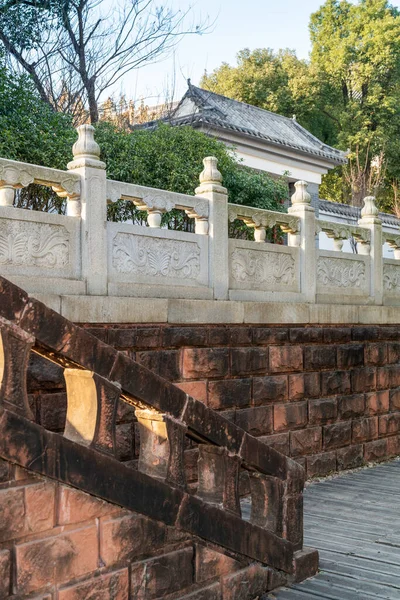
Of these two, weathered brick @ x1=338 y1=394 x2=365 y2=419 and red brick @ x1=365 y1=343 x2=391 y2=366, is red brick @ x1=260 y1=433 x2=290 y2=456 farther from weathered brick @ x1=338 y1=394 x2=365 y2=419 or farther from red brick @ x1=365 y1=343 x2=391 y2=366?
red brick @ x1=365 y1=343 x2=391 y2=366

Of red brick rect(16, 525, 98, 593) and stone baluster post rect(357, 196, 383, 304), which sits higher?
stone baluster post rect(357, 196, 383, 304)

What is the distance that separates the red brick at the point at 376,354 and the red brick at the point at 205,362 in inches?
105

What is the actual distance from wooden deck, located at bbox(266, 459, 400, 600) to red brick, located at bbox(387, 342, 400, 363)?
143 cm

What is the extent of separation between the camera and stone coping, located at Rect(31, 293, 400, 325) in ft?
16.7

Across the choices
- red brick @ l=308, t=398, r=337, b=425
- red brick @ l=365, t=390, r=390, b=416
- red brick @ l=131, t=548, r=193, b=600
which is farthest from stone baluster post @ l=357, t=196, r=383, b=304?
red brick @ l=131, t=548, r=193, b=600

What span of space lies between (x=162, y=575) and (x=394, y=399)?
6.00 meters

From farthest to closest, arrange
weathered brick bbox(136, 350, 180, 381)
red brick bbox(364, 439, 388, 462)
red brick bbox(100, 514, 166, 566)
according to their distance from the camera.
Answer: red brick bbox(364, 439, 388, 462) → weathered brick bbox(136, 350, 180, 381) → red brick bbox(100, 514, 166, 566)

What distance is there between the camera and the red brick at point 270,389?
22.4ft

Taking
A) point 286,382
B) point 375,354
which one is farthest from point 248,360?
point 375,354

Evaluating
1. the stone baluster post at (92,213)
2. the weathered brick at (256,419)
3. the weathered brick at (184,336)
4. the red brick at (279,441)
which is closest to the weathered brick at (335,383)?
the red brick at (279,441)

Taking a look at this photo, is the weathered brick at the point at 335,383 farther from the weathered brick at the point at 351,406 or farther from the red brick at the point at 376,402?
the red brick at the point at 376,402

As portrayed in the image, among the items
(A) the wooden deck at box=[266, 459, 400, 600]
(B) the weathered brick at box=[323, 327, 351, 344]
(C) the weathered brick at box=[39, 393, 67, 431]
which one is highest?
(B) the weathered brick at box=[323, 327, 351, 344]

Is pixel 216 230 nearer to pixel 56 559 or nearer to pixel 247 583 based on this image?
pixel 247 583

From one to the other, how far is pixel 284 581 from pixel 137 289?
243 cm
